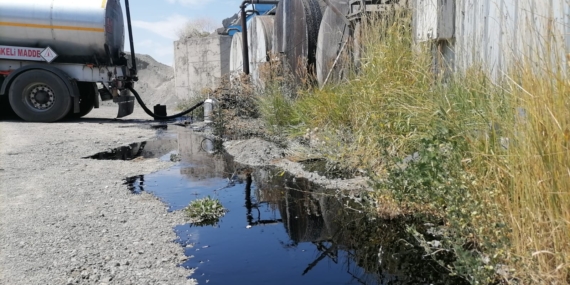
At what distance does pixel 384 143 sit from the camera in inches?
150

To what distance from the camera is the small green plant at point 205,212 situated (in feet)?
12.2

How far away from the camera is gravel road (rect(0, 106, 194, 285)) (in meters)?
2.73

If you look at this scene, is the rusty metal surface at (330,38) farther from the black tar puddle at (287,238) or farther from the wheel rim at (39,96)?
the wheel rim at (39,96)

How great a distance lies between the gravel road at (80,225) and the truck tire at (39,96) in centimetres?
429

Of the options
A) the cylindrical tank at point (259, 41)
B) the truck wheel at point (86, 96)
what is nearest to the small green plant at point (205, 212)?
the cylindrical tank at point (259, 41)

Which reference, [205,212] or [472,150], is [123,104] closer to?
[205,212]

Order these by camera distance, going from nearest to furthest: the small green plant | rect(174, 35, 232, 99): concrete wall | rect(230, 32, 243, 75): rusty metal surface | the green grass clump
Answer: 1. the green grass clump
2. the small green plant
3. rect(230, 32, 243, 75): rusty metal surface
4. rect(174, 35, 232, 99): concrete wall

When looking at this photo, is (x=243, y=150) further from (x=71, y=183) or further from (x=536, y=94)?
(x=536, y=94)

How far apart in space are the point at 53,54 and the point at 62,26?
0.61 m

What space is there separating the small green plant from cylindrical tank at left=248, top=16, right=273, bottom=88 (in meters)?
6.86

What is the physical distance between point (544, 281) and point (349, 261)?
1.18m

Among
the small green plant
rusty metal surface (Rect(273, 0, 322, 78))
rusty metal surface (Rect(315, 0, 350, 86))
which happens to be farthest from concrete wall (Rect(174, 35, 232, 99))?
the small green plant

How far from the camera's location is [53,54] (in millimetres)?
10602

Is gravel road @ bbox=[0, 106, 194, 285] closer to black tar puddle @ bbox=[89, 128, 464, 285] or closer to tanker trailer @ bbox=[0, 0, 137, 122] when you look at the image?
black tar puddle @ bbox=[89, 128, 464, 285]
